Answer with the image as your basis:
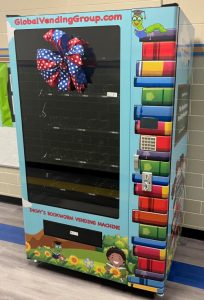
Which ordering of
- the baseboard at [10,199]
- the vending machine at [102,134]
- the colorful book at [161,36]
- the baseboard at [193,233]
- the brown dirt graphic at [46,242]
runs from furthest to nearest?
the baseboard at [10,199]
the baseboard at [193,233]
the brown dirt graphic at [46,242]
the vending machine at [102,134]
the colorful book at [161,36]

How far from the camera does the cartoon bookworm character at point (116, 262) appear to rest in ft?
7.09

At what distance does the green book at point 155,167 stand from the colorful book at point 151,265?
62 cm

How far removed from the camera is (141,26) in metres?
1.72

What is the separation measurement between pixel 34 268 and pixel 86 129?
129 cm

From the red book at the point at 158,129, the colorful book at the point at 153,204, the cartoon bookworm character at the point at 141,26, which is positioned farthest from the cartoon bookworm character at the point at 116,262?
the cartoon bookworm character at the point at 141,26

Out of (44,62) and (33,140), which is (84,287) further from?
(44,62)

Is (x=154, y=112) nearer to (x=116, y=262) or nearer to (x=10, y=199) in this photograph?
(x=116, y=262)

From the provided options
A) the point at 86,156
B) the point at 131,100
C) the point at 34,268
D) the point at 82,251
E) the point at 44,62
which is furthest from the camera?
the point at 34,268

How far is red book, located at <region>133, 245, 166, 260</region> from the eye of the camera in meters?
2.05

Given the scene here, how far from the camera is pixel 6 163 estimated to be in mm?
3547

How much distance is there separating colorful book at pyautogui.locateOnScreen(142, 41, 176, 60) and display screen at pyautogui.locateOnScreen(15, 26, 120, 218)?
0.17m

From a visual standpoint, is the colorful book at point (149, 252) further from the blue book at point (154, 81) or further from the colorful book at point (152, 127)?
the blue book at point (154, 81)

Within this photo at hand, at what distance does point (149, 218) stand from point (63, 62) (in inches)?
44.9

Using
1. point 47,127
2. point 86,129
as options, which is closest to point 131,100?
point 86,129
